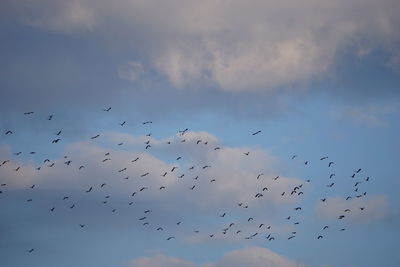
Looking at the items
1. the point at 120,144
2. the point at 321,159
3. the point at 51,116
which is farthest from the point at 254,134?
the point at 51,116

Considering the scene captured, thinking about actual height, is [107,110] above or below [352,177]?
above

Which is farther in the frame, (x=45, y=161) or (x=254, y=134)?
(x=45, y=161)

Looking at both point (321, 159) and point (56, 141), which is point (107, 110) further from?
point (321, 159)

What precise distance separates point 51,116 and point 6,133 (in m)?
11.7

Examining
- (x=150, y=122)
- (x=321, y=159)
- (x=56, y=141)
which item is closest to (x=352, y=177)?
(x=321, y=159)

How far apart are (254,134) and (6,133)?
188ft

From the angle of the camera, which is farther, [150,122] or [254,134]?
[150,122]

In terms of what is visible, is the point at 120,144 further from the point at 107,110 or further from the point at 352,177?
the point at 352,177

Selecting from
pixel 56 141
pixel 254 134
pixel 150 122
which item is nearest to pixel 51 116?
pixel 56 141

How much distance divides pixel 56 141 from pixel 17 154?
921 cm

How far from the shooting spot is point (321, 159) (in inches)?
7549

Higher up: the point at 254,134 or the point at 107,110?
the point at 107,110

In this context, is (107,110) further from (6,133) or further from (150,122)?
(6,133)

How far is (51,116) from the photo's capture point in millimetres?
192750
